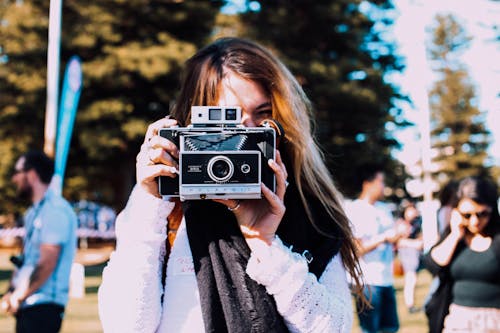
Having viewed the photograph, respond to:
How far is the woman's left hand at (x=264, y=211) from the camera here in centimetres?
188

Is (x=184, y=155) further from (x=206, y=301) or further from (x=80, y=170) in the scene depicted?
(x=80, y=170)

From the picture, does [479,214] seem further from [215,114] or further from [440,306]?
[215,114]

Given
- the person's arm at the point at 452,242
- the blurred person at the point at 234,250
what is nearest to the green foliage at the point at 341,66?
the person's arm at the point at 452,242

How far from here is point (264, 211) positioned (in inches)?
74.8

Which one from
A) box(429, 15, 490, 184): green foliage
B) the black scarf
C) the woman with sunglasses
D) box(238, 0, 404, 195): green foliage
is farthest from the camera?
box(429, 15, 490, 184): green foliage

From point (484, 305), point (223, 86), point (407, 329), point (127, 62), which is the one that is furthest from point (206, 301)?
point (127, 62)

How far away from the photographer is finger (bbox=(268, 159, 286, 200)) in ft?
6.14

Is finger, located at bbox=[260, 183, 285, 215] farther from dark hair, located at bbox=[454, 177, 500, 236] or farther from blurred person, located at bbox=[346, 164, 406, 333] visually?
blurred person, located at bbox=[346, 164, 406, 333]

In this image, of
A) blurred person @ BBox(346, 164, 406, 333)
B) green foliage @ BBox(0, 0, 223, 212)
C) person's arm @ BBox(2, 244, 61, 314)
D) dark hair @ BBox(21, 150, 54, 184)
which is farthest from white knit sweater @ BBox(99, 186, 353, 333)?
green foliage @ BBox(0, 0, 223, 212)

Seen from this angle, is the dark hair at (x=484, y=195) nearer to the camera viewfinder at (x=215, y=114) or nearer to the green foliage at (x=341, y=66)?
the camera viewfinder at (x=215, y=114)

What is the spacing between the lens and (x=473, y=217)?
212 inches

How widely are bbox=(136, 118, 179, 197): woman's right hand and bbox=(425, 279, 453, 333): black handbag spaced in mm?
3996

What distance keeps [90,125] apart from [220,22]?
257 inches

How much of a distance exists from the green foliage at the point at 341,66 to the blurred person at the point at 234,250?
849 inches
